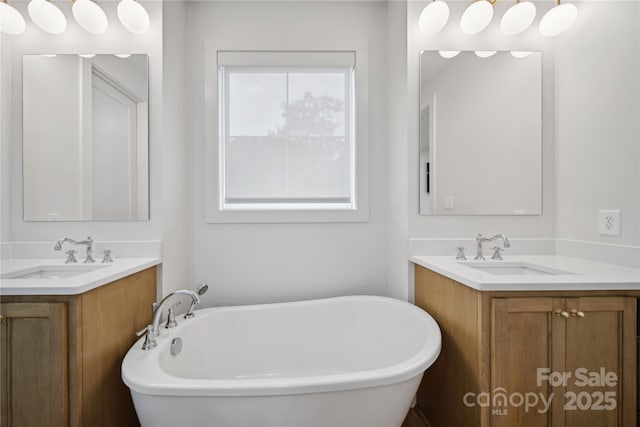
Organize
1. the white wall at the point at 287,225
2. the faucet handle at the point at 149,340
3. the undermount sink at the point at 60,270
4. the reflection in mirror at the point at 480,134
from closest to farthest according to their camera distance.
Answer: the faucet handle at the point at 149,340 → the undermount sink at the point at 60,270 → the reflection in mirror at the point at 480,134 → the white wall at the point at 287,225

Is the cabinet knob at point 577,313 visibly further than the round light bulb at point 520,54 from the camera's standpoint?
No

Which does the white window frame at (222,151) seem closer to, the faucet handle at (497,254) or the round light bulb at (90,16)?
the round light bulb at (90,16)

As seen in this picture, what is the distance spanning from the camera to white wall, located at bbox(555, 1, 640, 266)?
136cm

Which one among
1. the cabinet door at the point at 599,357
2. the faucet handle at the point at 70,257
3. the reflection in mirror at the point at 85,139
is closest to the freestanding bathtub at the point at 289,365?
the cabinet door at the point at 599,357

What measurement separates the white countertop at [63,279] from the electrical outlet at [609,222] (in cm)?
215

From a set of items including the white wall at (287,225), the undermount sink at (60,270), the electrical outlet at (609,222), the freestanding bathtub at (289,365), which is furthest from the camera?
the white wall at (287,225)

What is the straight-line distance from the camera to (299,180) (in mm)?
2137

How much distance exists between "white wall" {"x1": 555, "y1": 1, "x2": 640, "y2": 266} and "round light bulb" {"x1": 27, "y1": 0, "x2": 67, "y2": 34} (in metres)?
2.65

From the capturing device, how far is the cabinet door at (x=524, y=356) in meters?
1.11

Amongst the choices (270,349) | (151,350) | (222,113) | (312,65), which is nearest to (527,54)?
(312,65)

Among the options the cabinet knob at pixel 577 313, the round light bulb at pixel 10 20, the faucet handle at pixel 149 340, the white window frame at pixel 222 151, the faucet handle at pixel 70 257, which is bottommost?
the faucet handle at pixel 149 340

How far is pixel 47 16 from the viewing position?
161 cm

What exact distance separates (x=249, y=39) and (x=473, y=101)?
1407mm

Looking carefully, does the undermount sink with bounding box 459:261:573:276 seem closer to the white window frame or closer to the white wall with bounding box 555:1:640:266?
the white wall with bounding box 555:1:640:266
